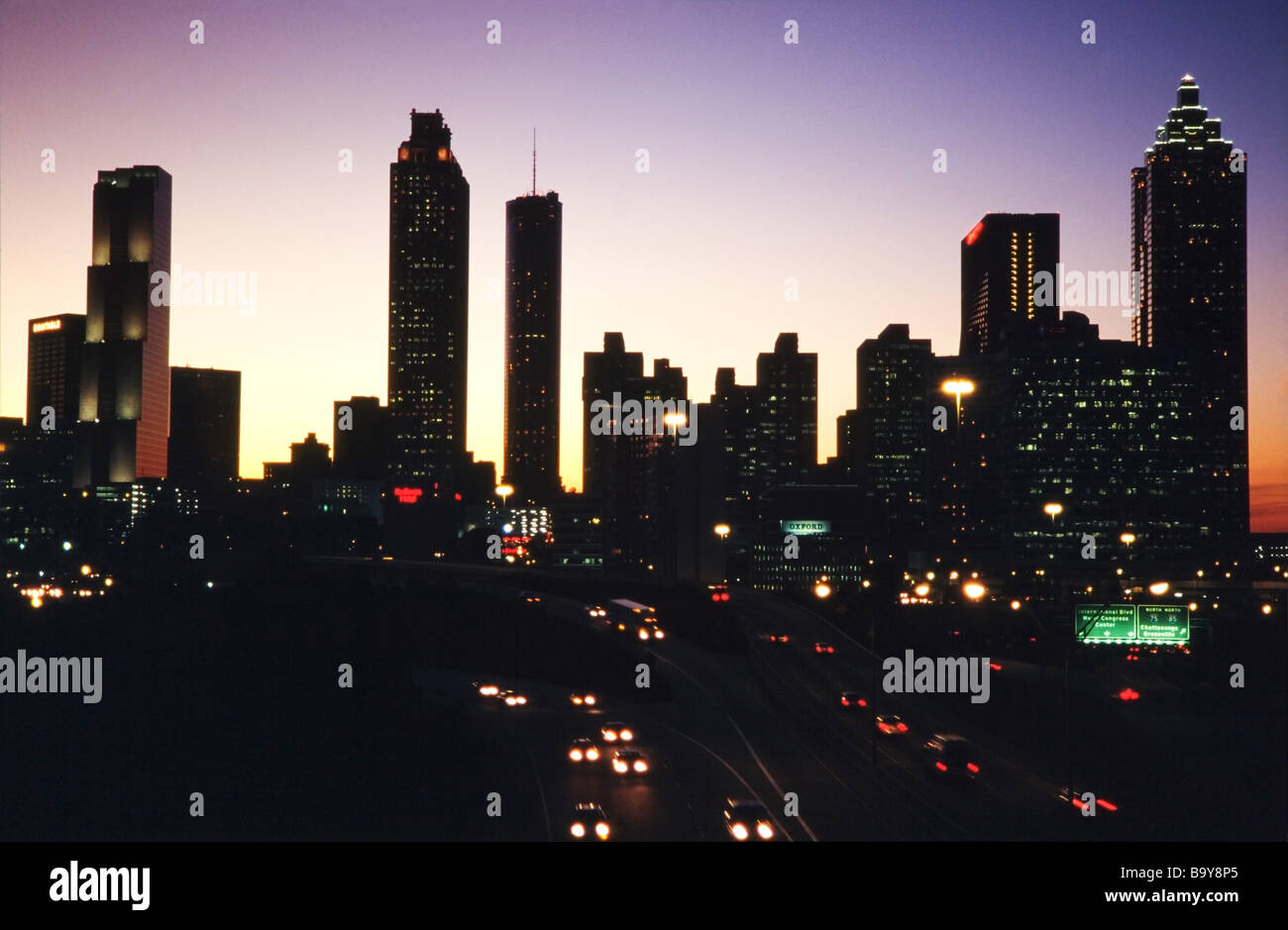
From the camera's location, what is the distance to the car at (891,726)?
46.2 m

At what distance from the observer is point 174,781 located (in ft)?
119

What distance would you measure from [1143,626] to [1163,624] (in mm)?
742

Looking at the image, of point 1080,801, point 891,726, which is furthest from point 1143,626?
point 1080,801

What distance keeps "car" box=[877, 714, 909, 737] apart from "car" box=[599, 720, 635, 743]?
10.4 metres

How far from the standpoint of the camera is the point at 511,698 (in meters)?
59.3

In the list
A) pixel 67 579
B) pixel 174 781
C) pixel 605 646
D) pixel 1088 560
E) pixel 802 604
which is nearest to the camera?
pixel 174 781

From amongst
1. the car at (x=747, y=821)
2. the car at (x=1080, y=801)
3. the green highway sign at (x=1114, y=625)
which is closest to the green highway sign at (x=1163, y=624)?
the green highway sign at (x=1114, y=625)

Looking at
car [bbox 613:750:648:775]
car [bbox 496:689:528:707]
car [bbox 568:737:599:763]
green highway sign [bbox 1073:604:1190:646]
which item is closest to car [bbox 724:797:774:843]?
car [bbox 613:750:648:775]

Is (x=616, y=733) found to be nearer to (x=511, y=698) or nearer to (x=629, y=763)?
(x=629, y=763)

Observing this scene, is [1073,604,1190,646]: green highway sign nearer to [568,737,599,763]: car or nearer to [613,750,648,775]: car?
[613,750,648,775]: car

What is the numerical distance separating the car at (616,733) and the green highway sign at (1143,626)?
18.6 meters
